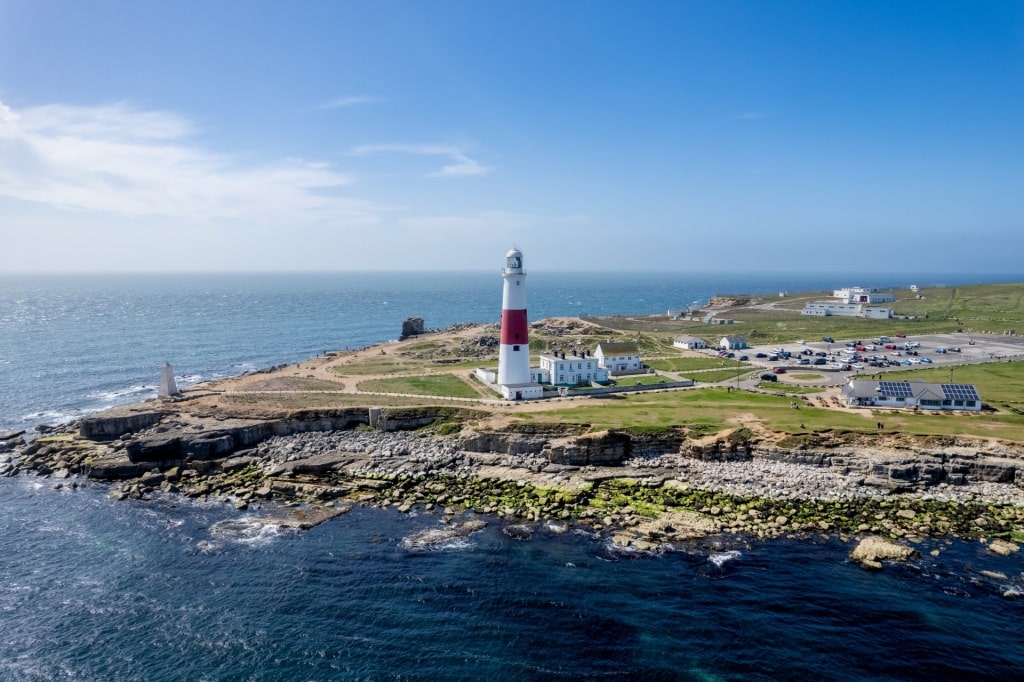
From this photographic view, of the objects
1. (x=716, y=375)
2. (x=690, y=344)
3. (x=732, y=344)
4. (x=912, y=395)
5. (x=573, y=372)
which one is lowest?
(x=716, y=375)

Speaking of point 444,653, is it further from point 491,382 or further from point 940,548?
point 491,382

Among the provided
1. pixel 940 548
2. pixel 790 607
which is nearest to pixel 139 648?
pixel 790 607

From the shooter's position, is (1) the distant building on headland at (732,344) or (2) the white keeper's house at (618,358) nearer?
(2) the white keeper's house at (618,358)

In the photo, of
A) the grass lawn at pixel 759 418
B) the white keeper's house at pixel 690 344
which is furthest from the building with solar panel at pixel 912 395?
the white keeper's house at pixel 690 344

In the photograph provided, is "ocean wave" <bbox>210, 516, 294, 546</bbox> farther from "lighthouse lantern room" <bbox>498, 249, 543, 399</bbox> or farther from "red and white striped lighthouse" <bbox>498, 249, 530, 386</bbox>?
"red and white striped lighthouse" <bbox>498, 249, 530, 386</bbox>

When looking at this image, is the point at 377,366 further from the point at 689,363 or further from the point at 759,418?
the point at 759,418

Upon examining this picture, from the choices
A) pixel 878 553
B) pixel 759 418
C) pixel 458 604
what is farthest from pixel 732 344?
pixel 458 604

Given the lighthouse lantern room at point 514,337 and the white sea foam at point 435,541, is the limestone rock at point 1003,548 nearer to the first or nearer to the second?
the white sea foam at point 435,541
